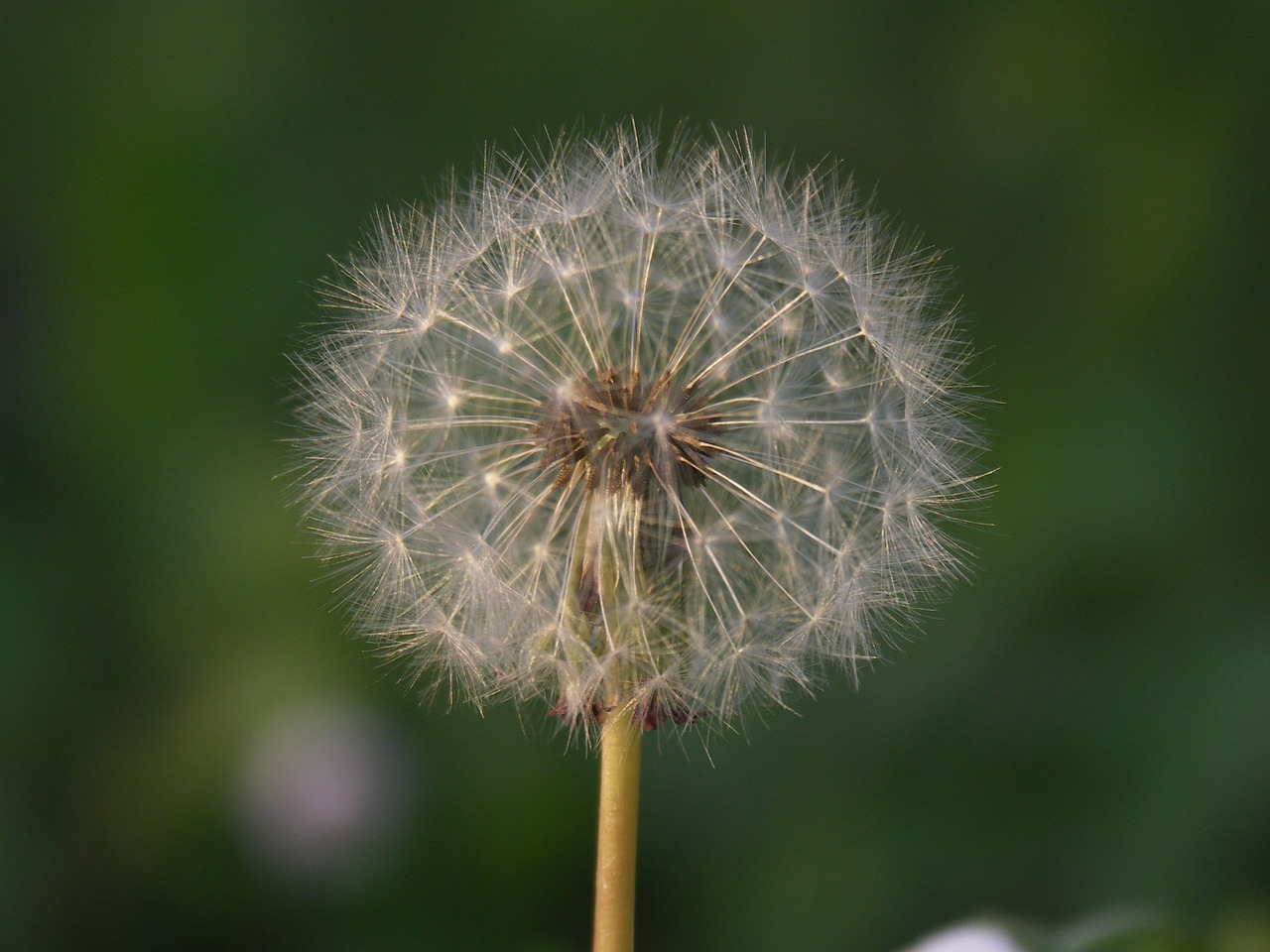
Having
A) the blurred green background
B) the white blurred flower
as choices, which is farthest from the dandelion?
the blurred green background

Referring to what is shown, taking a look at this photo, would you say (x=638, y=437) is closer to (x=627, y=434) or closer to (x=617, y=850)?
(x=627, y=434)

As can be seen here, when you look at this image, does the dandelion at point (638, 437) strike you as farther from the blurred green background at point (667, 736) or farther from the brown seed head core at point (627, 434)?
the blurred green background at point (667, 736)

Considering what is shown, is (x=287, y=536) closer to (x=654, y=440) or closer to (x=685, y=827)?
(x=685, y=827)

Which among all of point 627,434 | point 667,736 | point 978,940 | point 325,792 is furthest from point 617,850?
point 325,792

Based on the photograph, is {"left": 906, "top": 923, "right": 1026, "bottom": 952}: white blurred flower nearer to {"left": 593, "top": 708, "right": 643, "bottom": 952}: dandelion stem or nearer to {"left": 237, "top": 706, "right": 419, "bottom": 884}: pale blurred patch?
{"left": 593, "top": 708, "right": 643, "bottom": 952}: dandelion stem

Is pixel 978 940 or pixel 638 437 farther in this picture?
pixel 978 940

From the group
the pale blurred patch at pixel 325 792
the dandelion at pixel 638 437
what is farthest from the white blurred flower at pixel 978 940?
the pale blurred patch at pixel 325 792
